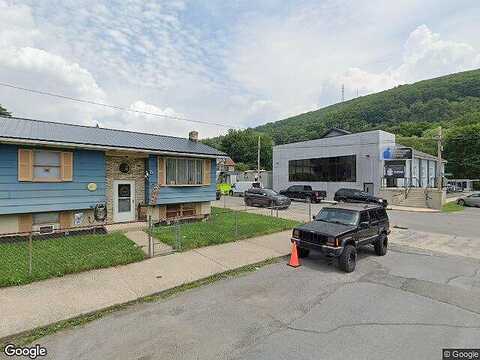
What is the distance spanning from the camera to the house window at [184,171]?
1428 centimetres

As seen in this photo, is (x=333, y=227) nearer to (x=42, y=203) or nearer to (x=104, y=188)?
(x=104, y=188)

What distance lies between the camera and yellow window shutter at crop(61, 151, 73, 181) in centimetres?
1114

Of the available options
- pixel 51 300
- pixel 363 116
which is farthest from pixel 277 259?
pixel 363 116

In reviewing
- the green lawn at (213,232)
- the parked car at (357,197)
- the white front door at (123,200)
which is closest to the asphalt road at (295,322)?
the green lawn at (213,232)

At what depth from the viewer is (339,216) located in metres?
9.38

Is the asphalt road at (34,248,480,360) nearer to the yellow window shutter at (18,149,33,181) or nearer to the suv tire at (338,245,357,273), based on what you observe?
the suv tire at (338,245,357,273)

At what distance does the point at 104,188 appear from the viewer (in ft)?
40.4

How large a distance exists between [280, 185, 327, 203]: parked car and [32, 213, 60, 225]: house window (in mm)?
22052

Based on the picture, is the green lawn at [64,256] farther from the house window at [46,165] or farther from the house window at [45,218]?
the house window at [46,165]

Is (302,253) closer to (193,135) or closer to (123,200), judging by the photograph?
(123,200)

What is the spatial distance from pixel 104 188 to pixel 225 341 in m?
9.75

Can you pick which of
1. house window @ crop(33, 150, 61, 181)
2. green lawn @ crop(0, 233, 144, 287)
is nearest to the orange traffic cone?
green lawn @ crop(0, 233, 144, 287)

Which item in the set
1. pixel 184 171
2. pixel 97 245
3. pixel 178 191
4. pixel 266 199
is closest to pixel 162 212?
pixel 178 191

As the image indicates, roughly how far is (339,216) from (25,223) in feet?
36.8
